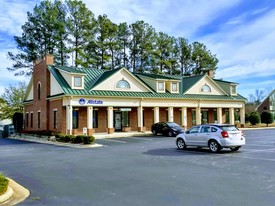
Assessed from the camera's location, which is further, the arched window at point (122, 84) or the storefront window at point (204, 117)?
the storefront window at point (204, 117)

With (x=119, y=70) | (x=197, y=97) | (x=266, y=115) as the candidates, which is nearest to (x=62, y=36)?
(x=119, y=70)

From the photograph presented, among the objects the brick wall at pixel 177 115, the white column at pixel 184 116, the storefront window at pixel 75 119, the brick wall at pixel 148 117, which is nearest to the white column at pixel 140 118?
the brick wall at pixel 148 117

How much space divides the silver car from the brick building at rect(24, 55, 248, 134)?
1494 cm

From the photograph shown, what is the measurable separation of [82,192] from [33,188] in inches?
66.0

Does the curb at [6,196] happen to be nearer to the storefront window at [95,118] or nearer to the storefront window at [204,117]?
the storefront window at [95,118]

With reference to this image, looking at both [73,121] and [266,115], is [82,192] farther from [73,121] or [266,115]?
[266,115]

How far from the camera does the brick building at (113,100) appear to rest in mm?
30828

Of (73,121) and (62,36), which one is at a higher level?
(62,36)

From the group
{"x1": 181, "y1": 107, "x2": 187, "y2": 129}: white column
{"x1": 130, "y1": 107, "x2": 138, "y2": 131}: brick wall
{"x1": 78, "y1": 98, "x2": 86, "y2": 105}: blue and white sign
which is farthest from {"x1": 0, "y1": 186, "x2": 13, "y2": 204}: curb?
{"x1": 181, "y1": 107, "x2": 187, "y2": 129}: white column

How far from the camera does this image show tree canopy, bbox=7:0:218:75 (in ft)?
146

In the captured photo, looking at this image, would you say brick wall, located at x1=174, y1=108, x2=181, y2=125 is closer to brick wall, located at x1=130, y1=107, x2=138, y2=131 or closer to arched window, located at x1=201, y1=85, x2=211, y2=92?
arched window, located at x1=201, y1=85, x2=211, y2=92

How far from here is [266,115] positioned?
46375 mm

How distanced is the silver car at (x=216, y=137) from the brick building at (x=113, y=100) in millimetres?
14942

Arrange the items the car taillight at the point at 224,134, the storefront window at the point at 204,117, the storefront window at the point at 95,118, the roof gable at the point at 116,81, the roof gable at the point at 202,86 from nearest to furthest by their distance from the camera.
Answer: the car taillight at the point at 224,134
the roof gable at the point at 116,81
the storefront window at the point at 95,118
the roof gable at the point at 202,86
the storefront window at the point at 204,117
